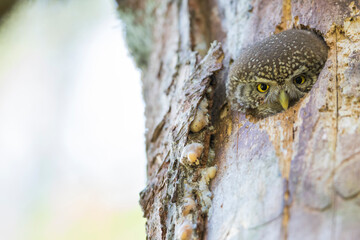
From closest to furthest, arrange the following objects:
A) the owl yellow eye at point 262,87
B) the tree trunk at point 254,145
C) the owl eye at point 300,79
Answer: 1. the tree trunk at point 254,145
2. the owl eye at point 300,79
3. the owl yellow eye at point 262,87

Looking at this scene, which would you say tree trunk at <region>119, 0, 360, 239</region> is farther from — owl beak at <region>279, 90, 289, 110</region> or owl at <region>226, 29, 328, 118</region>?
owl beak at <region>279, 90, 289, 110</region>

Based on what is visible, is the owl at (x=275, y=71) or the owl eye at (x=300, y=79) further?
the owl eye at (x=300, y=79)

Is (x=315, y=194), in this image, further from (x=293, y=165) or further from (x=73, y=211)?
(x=73, y=211)

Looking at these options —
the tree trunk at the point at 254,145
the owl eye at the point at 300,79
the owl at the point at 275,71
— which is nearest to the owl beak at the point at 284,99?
the owl at the point at 275,71

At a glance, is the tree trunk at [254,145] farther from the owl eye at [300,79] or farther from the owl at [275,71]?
the owl eye at [300,79]

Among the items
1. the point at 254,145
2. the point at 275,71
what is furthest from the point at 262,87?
the point at 254,145

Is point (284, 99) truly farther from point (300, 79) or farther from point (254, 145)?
point (254, 145)

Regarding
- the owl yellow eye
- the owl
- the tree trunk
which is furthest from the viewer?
the owl yellow eye

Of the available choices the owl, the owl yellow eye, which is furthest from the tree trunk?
the owl yellow eye
